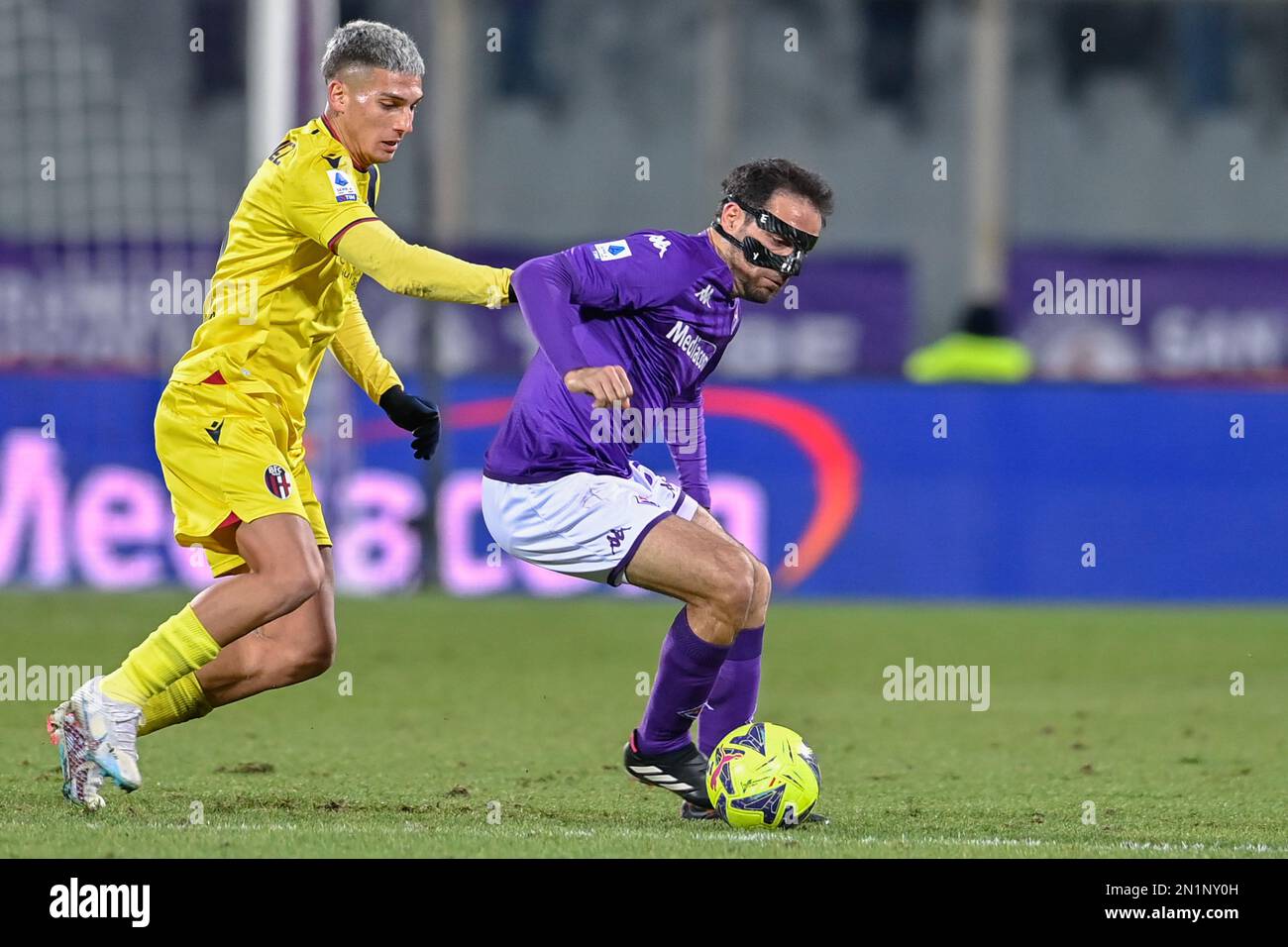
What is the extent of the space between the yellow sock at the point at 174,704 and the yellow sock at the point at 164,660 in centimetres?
18

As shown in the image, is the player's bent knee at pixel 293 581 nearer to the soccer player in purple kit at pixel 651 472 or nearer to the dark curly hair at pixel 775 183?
the soccer player in purple kit at pixel 651 472

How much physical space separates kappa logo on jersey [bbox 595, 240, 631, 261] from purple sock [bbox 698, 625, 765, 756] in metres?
1.19

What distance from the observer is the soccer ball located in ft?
19.4

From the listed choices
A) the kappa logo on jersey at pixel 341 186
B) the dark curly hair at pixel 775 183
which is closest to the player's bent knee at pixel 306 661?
the kappa logo on jersey at pixel 341 186

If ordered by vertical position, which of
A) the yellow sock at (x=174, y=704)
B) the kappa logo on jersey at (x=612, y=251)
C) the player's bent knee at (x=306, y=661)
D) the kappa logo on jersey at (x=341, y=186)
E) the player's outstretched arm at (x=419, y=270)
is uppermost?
the kappa logo on jersey at (x=341, y=186)

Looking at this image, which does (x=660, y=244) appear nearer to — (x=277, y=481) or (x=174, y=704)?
(x=277, y=481)

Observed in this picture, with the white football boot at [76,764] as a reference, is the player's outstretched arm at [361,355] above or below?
above

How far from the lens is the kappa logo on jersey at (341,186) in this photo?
5766mm

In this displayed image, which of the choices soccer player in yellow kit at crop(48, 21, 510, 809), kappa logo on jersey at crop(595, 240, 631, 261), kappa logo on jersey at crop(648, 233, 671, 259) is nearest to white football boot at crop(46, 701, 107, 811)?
soccer player in yellow kit at crop(48, 21, 510, 809)

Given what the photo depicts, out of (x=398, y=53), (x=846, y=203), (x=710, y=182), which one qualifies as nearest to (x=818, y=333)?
(x=710, y=182)

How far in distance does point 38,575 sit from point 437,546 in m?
2.47

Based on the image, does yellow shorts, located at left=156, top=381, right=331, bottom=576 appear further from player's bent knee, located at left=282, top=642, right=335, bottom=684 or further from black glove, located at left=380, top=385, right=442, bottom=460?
black glove, located at left=380, top=385, right=442, bottom=460

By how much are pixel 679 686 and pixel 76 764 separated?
1.73m
